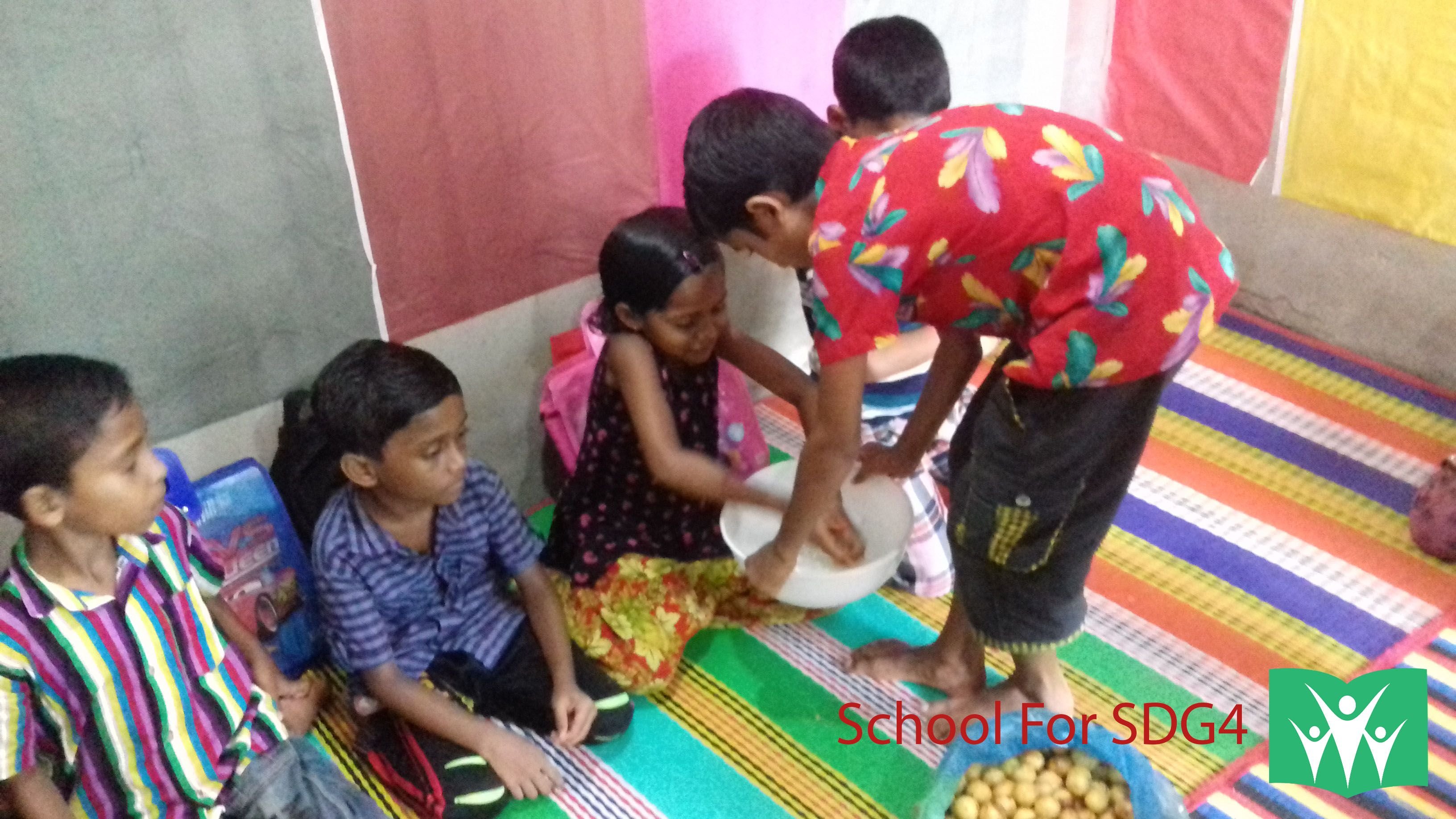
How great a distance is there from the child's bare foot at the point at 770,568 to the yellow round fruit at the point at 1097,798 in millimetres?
420

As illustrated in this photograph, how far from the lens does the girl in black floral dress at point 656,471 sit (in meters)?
1.40

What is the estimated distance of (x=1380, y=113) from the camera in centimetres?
212

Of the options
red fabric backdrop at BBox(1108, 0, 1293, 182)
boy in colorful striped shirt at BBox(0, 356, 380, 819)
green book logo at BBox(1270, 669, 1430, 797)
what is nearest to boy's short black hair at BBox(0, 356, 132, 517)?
boy in colorful striped shirt at BBox(0, 356, 380, 819)

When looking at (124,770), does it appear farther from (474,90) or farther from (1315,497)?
(1315,497)

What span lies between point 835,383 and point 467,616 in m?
0.69

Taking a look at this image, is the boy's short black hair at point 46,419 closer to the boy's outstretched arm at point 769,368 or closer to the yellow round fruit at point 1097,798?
the boy's outstretched arm at point 769,368

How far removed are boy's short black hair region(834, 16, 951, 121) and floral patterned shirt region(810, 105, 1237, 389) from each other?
1.76ft

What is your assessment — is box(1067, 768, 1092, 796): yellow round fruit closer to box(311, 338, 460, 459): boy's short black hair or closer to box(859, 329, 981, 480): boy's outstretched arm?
box(859, 329, 981, 480): boy's outstretched arm

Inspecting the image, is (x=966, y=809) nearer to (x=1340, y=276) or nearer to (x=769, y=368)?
(x=769, y=368)

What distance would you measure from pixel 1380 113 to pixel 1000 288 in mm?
1507

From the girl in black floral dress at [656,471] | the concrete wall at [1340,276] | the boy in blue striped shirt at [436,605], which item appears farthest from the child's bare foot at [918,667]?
the concrete wall at [1340,276]

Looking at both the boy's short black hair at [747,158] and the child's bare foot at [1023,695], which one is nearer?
the boy's short black hair at [747,158]

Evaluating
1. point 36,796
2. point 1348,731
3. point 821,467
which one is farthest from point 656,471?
point 1348,731

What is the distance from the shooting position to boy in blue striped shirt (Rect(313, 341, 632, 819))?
49.8 inches
